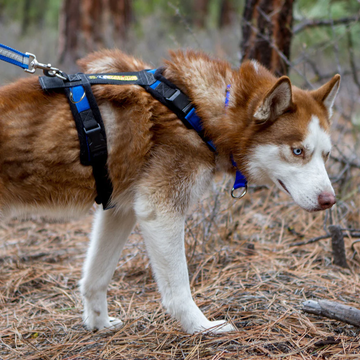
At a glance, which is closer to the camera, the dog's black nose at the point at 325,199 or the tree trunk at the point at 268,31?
the dog's black nose at the point at 325,199

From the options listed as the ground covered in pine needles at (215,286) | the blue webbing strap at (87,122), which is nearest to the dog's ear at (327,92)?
the ground covered in pine needles at (215,286)

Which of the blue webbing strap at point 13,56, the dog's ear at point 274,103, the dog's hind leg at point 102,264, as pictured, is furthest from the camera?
the dog's hind leg at point 102,264

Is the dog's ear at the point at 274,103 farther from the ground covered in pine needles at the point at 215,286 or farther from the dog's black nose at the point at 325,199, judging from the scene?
the ground covered in pine needles at the point at 215,286

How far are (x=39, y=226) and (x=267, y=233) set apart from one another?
257cm

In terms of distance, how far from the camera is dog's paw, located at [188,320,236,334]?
2.65 meters

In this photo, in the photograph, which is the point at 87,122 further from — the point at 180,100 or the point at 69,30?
the point at 69,30

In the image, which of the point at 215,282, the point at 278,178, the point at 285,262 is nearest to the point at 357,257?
the point at 285,262

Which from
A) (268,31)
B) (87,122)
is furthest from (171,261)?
(268,31)

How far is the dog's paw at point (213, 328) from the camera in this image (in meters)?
2.65

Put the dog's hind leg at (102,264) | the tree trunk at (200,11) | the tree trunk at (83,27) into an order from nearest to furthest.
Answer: the dog's hind leg at (102,264) < the tree trunk at (83,27) < the tree trunk at (200,11)

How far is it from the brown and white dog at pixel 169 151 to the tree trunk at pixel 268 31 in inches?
83.1

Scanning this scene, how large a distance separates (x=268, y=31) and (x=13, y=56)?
299 cm

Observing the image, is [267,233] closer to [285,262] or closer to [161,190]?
[285,262]

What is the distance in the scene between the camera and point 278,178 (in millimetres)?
2676
